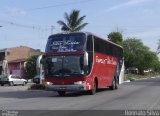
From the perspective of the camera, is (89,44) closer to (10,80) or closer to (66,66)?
(66,66)

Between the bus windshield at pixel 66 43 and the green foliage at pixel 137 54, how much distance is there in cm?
8990

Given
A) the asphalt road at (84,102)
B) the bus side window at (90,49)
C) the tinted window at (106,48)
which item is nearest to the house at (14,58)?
the tinted window at (106,48)

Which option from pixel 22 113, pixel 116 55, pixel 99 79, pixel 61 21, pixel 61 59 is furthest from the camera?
pixel 61 21

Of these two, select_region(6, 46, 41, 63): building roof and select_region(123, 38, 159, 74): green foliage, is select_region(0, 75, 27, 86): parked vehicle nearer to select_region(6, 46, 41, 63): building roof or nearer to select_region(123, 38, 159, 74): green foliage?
select_region(6, 46, 41, 63): building roof

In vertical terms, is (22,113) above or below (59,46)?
below

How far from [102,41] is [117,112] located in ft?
47.0

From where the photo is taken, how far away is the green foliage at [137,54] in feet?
387

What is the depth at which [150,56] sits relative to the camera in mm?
119188

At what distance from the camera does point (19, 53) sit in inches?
3799

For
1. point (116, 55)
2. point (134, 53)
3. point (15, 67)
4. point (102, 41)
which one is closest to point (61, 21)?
point (15, 67)

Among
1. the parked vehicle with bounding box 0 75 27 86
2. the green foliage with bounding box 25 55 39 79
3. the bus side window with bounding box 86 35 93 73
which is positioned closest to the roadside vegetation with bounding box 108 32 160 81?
the green foliage with bounding box 25 55 39 79

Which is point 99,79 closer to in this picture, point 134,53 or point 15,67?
point 15,67

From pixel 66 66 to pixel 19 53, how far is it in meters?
70.8

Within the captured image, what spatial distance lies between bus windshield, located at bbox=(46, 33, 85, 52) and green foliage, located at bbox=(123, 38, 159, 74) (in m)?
89.9
